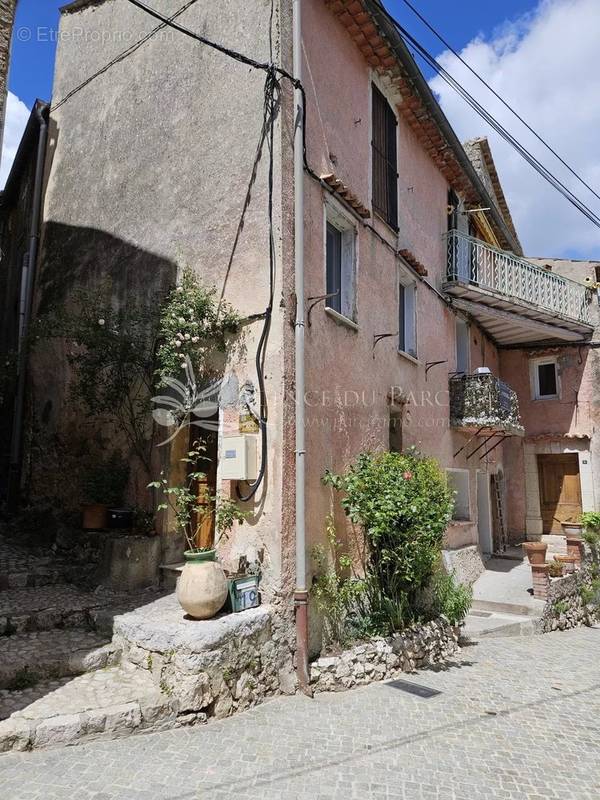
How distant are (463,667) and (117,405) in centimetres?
589

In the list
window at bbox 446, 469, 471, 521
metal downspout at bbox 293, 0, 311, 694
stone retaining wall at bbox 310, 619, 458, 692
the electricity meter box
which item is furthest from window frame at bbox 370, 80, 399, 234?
stone retaining wall at bbox 310, 619, 458, 692

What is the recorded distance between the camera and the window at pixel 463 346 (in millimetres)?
13227

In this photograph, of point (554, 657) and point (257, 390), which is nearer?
point (257, 390)

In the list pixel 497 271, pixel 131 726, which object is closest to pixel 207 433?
pixel 131 726

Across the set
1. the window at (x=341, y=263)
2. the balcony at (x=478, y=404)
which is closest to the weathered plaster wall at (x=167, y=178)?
the window at (x=341, y=263)

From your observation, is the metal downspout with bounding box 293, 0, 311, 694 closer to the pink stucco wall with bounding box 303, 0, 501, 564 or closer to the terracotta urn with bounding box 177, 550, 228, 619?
the pink stucco wall with bounding box 303, 0, 501, 564

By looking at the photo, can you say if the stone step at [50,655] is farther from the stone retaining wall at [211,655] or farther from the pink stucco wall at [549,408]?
the pink stucco wall at [549,408]

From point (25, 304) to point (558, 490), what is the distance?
1401 centimetres

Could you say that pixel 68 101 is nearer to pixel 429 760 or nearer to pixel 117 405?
pixel 117 405

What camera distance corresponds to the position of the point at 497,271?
12.8 metres

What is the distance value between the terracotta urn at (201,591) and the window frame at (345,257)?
3.81 meters

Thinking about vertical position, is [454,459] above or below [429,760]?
above

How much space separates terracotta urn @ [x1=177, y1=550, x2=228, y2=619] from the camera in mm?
5367

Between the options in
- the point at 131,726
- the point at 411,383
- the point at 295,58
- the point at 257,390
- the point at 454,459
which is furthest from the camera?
the point at 454,459
